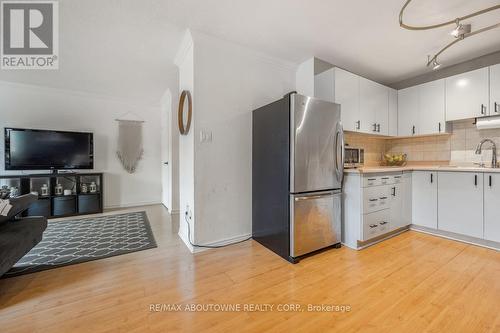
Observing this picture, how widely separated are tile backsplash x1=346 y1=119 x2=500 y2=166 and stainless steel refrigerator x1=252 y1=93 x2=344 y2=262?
1.22 m

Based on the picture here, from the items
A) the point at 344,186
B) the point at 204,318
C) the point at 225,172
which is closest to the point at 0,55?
the point at 225,172

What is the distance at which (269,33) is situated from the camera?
221cm

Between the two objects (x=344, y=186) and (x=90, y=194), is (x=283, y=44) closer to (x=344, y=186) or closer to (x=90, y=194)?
(x=344, y=186)

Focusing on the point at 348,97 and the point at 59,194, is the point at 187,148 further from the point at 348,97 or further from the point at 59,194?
the point at 59,194

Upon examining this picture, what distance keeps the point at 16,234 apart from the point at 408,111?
16.1 feet

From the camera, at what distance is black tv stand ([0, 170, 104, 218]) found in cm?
339

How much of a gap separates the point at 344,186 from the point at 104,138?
15.3 ft

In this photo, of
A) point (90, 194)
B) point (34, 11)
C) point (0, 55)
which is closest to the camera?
point (34, 11)

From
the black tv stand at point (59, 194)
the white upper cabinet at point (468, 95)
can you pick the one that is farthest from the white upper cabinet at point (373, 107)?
the black tv stand at point (59, 194)

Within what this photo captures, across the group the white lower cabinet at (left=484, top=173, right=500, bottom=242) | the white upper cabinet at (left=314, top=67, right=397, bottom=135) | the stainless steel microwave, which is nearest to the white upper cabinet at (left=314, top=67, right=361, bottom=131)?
the white upper cabinet at (left=314, top=67, right=397, bottom=135)

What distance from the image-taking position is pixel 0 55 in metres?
2.66

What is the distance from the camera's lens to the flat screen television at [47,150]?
343 cm

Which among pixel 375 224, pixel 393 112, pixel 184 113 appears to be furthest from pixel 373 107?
pixel 184 113

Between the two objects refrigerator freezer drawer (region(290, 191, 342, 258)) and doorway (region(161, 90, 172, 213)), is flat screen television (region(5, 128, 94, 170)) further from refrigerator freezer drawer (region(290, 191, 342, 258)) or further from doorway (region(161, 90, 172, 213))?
refrigerator freezer drawer (region(290, 191, 342, 258))
